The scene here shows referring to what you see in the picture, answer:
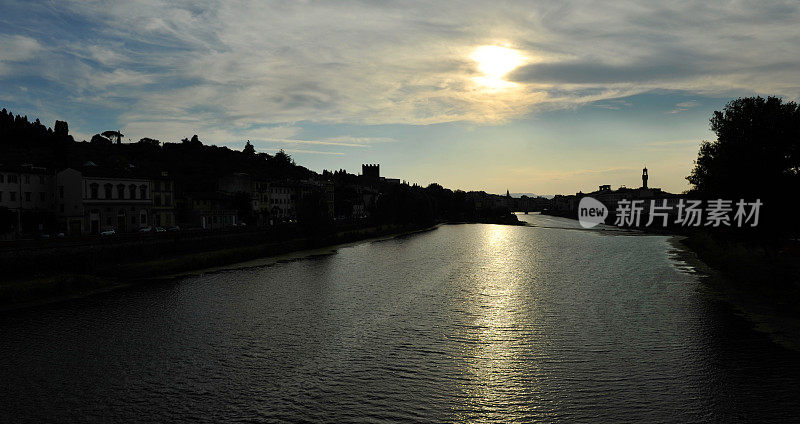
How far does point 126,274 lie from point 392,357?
122 feet

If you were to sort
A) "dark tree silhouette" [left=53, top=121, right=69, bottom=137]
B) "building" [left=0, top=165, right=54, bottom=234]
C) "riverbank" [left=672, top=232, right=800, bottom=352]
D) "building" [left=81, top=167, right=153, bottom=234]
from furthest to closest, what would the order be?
"dark tree silhouette" [left=53, top=121, right=69, bottom=137]
"building" [left=81, top=167, right=153, bottom=234]
"building" [left=0, top=165, right=54, bottom=234]
"riverbank" [left=672, top=232, right=800, bottom=352]

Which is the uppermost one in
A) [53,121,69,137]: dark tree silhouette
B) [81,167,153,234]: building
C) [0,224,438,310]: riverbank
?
[53,121,69,137]: dark tree silhouette

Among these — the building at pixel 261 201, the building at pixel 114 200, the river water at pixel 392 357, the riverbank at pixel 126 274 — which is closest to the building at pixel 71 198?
the building at pixel 114 200

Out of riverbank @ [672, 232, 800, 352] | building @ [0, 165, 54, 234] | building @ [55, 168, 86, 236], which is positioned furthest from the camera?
building @ [55, 168, 86, 236]

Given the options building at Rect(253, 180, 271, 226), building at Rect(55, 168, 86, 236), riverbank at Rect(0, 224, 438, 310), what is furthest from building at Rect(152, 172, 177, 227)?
riverbank at Rect(0, 224, 438, 310)

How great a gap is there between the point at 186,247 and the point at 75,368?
148 ft

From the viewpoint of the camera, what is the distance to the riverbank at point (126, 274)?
1567 inches

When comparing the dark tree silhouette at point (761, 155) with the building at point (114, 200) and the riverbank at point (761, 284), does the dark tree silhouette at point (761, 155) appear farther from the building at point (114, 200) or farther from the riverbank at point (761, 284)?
the building at point (114, 200)

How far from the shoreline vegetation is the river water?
109 inches

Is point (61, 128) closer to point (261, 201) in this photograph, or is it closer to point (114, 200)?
point (261, 201)

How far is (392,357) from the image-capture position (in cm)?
2570

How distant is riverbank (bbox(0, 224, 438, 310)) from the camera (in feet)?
131

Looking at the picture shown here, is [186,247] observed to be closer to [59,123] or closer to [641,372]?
[641,372]

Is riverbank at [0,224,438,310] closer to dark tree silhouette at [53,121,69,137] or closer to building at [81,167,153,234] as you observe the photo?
building at [81,167,153,234]
